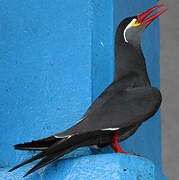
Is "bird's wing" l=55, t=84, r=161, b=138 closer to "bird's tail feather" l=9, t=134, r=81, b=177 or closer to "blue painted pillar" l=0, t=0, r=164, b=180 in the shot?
"bird's tail feather" l=9, t=134, r=81, b=177

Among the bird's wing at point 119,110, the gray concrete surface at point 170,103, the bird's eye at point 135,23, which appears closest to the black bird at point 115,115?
the bird's wing at point 119,110

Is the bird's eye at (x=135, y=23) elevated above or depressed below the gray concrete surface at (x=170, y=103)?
above

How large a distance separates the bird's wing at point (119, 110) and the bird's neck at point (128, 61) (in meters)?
0.14

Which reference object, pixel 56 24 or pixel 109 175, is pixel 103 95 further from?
pixel 56 24

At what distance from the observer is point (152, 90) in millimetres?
2117

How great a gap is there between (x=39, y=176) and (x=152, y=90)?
0.64 m

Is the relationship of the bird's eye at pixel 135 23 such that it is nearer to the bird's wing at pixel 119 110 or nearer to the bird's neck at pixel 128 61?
the bird's neck at pixel 128 61

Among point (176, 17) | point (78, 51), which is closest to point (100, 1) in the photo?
point (78, 51)

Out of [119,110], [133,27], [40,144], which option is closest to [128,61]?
[133,27]

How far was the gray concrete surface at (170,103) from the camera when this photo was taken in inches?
175

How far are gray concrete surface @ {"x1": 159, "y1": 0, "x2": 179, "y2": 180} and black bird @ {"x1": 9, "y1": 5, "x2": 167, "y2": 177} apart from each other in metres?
2.18

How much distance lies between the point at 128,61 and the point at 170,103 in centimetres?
221

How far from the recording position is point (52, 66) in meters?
2.49

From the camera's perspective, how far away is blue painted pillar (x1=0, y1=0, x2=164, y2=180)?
2385 mm
